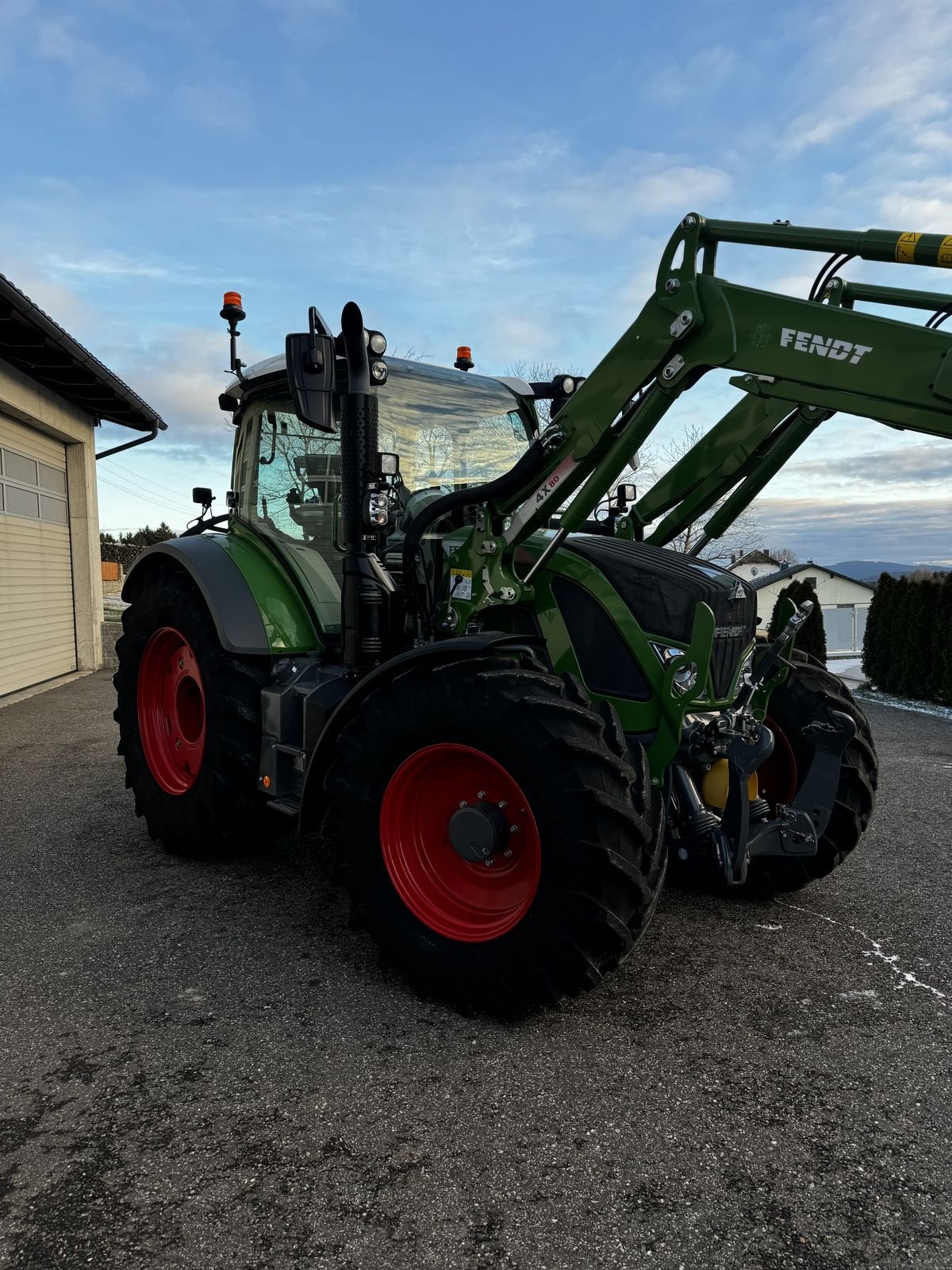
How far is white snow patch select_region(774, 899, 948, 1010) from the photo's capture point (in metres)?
3.02

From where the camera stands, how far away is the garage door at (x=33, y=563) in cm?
998

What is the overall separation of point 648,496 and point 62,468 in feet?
34.4

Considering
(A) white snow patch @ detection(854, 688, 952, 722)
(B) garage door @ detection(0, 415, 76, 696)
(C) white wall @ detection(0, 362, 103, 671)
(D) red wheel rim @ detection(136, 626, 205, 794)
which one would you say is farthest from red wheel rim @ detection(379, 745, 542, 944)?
→ (C) white wall @ detection(0, 362, 103, 671)

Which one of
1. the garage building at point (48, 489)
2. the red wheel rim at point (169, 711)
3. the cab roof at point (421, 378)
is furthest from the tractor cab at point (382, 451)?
the garage building at point (48, 489)

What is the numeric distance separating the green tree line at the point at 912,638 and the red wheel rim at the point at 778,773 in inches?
323

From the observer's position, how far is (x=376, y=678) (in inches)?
117

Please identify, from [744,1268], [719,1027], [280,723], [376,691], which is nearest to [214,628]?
[280,723]

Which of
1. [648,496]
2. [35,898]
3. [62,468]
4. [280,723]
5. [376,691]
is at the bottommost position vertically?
[35,898]

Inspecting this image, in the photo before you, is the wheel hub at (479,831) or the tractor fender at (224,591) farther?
the tractor fender at (224,591)

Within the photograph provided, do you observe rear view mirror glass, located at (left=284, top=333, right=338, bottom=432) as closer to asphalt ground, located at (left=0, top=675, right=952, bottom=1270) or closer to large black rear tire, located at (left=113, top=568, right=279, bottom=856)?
large black rear tire, located at (left=113, top=568, right=279, bottom=856)

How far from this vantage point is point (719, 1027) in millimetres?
2742

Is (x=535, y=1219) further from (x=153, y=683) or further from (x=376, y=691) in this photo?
(x=153, y=683)

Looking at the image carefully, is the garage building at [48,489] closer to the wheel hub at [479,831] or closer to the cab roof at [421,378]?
the cab roof at [421,378]

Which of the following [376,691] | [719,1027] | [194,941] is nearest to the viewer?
[719,1027]
